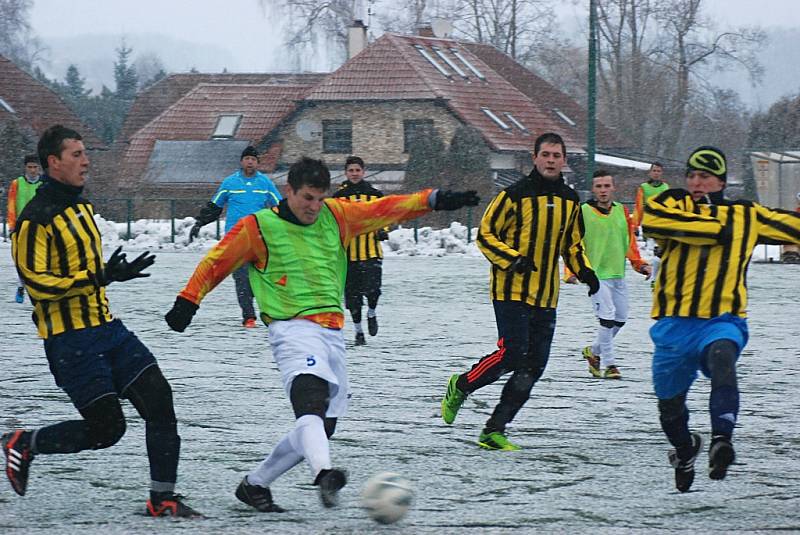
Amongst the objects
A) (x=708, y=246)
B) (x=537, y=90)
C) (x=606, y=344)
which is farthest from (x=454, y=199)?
(x=537, y=90)

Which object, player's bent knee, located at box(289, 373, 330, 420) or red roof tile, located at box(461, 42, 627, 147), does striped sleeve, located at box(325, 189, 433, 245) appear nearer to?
player's bent knee, located at box(289, 373, 330, 420)

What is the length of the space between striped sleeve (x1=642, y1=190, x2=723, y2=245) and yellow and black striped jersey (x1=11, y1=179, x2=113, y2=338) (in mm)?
2584

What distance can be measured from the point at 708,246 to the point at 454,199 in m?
1.29

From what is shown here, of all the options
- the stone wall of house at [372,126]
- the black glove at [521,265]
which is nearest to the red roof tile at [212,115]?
the stone wall of house at [372,126]

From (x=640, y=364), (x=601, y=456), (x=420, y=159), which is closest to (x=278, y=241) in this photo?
(x=601, y=456)

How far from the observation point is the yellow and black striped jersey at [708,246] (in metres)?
6.63

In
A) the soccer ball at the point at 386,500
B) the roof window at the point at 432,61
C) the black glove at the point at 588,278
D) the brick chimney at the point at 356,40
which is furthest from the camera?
the brick chimney at the point at 356,40

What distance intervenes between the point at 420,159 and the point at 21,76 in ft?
71.9

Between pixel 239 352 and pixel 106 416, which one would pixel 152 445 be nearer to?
pixel 106 416

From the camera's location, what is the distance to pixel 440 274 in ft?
78.9

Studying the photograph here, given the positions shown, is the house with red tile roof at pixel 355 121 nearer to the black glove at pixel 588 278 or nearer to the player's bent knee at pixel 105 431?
the black glove at pixel 588 278

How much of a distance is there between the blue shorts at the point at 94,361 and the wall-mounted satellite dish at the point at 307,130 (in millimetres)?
43163

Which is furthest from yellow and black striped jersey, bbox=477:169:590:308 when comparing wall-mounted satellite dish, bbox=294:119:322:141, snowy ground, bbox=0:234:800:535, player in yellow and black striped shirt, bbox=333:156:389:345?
wall-mounted satellite dish, bbox=294:119:322:141

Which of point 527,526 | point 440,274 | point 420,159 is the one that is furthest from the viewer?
point 420,159
